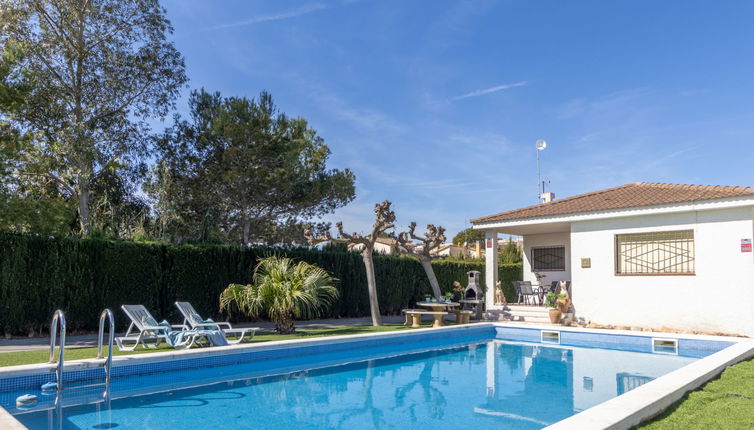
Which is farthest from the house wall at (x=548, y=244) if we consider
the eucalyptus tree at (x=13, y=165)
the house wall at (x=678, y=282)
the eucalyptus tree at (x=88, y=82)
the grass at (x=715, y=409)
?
the eucalyptus tree at (x=13, y=165)

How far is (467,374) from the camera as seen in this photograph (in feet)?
31.2

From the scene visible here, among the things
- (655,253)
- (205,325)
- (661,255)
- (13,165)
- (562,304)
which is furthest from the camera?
(562,304)

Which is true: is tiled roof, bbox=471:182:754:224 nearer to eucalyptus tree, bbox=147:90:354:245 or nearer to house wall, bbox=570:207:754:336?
house wall, bbox=570:207:754:336

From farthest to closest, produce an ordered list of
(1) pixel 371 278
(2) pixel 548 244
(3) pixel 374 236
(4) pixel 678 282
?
(2) pixel 548 244 → (3) pixel 374 236 → (1) pixel 371 278 → (4) pixel 678 282

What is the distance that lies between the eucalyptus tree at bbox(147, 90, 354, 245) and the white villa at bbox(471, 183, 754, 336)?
36.6ft

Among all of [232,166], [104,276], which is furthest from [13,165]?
[232,166]

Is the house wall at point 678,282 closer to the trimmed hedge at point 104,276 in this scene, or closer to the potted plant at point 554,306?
the potted plant at point 554,306

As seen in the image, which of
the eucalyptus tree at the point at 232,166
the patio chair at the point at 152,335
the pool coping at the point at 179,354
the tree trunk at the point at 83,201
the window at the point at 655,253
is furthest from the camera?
the eucalyptus tree at the point at 232,166

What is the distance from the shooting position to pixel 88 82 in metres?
21.4

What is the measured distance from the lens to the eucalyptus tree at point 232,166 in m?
23.0

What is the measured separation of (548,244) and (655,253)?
572 centimetres

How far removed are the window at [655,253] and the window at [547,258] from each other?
483cm

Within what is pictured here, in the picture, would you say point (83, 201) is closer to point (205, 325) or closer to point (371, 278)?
point (371, 278)

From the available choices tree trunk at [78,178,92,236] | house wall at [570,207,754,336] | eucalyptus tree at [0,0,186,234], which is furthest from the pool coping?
tree trunk at [78,178,92,236]
